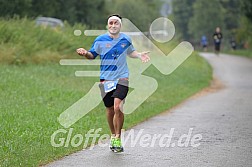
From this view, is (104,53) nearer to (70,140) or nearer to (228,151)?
(70,140)

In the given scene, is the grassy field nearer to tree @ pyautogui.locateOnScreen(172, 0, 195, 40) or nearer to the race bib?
the race bib

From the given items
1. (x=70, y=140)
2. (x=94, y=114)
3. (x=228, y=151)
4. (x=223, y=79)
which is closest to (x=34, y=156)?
(x=70, y=140)

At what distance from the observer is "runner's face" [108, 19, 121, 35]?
10.1 meters

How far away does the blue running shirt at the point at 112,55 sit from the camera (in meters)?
10.1

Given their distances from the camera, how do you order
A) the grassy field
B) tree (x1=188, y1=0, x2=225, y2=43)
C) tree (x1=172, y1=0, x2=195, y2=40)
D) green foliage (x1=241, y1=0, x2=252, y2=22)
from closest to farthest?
the grassy field → green foliage (x1=241, y1=0, x2=252, y2=22) → tree (x1=188, y1=0, x2=225, y2=43) → tree (x1=172, y1=0, x2=195, y2=40)

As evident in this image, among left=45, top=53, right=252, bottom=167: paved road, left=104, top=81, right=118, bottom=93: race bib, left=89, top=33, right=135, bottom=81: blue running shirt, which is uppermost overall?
left=89, top=33, right=135, bottom=81: blue running shirt

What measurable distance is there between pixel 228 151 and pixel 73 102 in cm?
685

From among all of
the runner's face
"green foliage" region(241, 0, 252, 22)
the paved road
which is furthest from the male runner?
"green foliage" region(241, 0, 252, 22)

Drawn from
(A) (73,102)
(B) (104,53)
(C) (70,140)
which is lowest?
(A) (73,102)

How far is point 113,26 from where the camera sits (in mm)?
10086

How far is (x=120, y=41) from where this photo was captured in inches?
399

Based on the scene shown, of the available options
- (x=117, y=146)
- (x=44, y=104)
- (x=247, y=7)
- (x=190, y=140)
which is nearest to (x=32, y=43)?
(x=44, y=104)

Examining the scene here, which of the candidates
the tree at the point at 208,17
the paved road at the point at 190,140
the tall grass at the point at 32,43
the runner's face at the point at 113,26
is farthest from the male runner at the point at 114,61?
the tree at the point at 208,17

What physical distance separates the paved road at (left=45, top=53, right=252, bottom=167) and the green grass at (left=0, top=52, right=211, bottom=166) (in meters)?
0.47
